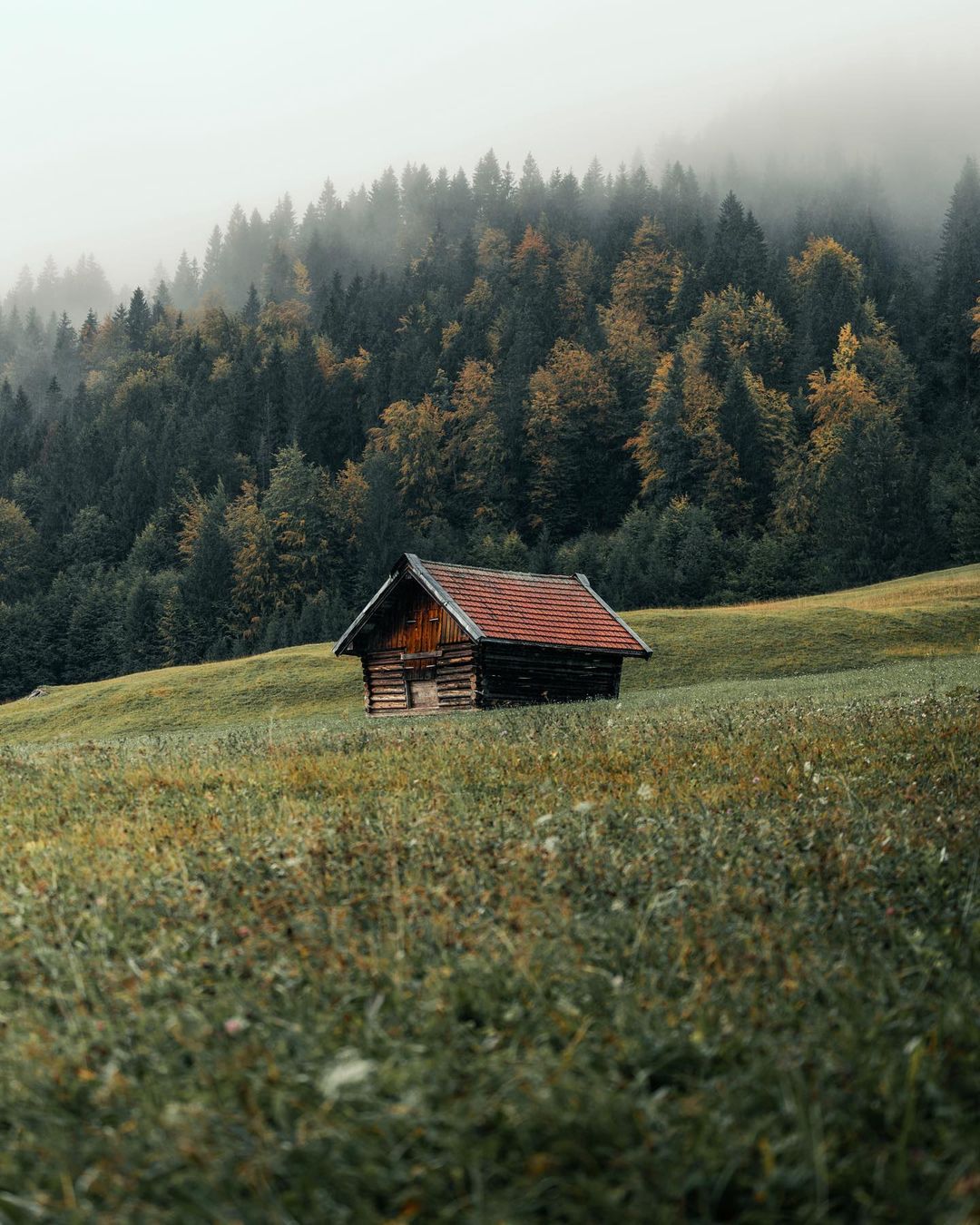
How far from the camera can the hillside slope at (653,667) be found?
50.6 meters

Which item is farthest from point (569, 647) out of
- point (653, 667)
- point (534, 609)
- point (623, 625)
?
point (653, 667)

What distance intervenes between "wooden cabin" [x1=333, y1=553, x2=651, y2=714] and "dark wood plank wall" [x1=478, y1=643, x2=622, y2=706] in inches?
1.3

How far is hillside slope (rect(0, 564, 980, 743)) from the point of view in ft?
166

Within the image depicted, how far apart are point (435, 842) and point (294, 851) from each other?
0.94 meters

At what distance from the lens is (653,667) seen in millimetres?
52562

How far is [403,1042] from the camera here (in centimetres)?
442

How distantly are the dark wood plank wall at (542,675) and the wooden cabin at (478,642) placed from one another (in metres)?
0.03

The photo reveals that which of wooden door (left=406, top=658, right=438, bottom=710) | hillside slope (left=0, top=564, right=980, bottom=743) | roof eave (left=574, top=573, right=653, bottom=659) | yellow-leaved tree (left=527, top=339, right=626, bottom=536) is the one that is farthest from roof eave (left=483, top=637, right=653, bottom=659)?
yellow-leaved tree (left=527, top=339, right=626, bottom=536)

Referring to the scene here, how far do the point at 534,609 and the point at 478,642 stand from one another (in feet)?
15.2

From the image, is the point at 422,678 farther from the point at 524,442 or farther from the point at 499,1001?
the point at 524,442

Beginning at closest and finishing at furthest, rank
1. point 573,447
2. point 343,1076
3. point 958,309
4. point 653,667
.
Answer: point 343,1076
point 653,667
point 573,447
point 958,309

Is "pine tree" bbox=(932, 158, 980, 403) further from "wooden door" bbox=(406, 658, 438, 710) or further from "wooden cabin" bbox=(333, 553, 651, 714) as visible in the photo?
"wooden door" bbox=(406, 658, 438, 710)

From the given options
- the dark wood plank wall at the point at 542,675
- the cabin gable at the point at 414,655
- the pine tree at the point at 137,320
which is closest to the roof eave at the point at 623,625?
the dark wood plank wall at the point at 542,675

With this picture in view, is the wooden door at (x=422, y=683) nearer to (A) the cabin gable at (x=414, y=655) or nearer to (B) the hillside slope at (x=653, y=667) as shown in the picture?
(A) the cabin gable at (x=414, y=655)
